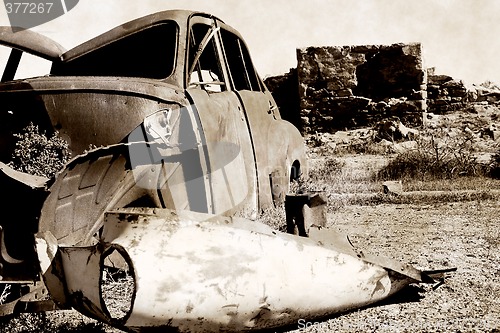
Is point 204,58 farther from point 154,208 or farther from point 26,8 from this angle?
point 154,208

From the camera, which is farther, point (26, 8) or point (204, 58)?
point (204, 58)

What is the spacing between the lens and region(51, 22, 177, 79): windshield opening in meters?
4.23

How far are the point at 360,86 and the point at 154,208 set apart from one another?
13120mm

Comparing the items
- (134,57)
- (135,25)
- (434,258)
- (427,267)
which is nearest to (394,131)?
(434,258)

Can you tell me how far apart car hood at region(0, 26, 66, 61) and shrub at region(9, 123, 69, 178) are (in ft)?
→ 3.80

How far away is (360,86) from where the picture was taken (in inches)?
595

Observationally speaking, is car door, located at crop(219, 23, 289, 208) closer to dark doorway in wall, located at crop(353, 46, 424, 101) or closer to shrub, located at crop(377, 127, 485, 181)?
shrub, located at crop(377, 127, 485, 181)

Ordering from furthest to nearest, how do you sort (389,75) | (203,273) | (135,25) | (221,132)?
(389,75) → (135,25) → (221,132) → (203,273)

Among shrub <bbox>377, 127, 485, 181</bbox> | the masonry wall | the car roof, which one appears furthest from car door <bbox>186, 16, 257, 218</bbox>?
the masonry wall

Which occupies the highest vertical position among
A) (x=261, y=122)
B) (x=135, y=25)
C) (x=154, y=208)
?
(x=135, y=25)

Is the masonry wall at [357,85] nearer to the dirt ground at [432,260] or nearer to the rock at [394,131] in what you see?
the rock at [394,131]

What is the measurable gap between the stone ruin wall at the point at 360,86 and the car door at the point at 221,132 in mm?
10120

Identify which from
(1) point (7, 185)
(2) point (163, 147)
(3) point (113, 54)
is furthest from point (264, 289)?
(3) point (113, 54)

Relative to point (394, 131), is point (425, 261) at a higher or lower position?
lower
